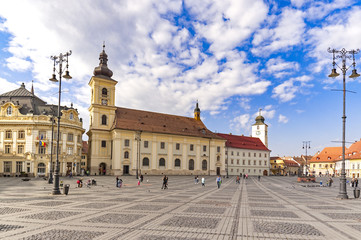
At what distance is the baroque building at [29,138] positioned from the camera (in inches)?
1907

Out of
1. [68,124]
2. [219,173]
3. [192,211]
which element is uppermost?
[68,124]

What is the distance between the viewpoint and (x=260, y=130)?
10675 cm

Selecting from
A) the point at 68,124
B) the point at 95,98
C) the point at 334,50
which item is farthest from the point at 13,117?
the point at 334,50

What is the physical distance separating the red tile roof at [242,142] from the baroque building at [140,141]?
13648 millimetres

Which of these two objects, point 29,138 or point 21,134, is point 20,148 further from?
point 21,134

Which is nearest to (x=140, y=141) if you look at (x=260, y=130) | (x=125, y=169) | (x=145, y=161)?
(x=145, y=161)

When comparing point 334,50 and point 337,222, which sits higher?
point 334,50

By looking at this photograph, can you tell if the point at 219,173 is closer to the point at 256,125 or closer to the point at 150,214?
the point at 256,125

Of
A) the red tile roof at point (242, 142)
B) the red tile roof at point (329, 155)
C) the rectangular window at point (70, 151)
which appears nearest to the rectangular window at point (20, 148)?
the rectangular window at point (70, 151)

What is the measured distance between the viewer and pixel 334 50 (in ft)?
69.9

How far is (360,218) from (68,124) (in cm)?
5110

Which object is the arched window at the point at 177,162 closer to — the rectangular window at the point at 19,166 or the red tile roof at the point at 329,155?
the rectangular window at the point at 19,166

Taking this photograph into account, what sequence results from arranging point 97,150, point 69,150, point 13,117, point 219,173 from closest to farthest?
point 13,117, point 69,150, point 97,150, point 219,173

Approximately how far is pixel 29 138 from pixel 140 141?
2196 cm
